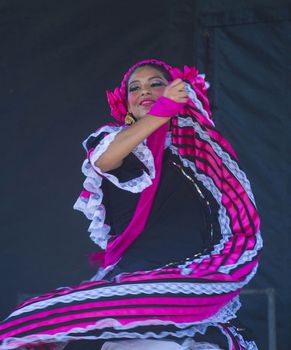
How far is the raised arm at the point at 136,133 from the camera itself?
275 cm

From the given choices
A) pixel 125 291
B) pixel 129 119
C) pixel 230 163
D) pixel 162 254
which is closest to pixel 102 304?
pixel 125 291

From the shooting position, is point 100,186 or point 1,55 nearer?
point 100,186

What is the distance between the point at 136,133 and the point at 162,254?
0.50 m

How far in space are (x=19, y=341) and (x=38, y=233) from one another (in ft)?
6.09

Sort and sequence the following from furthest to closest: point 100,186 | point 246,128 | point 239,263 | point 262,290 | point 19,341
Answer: point 246,128, point 262,290, point 100,186, point 239,263, point 19,341

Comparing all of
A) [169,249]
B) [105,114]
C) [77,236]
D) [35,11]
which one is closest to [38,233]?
[77,236]

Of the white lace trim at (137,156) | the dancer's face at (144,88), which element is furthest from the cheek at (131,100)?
the white lace trim at (137,156)

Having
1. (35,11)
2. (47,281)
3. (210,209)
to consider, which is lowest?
(47,281)

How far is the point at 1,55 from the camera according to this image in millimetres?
4445

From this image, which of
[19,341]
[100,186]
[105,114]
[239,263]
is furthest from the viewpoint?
[105,114]

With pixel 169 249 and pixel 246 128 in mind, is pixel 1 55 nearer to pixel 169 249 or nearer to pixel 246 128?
pixel 246 128

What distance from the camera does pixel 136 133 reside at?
2.77m

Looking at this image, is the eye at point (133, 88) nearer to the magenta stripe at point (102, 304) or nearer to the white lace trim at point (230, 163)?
the white lace trim at point (230, 163)

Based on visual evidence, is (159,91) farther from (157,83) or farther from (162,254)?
(162,254)
